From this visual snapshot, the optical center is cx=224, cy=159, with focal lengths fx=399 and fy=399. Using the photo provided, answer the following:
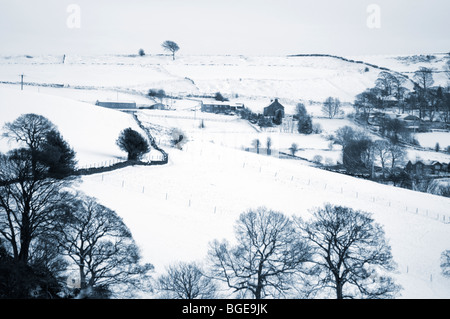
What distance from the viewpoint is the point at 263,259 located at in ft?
44.0

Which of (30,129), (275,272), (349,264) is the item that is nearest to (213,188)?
(30,129)

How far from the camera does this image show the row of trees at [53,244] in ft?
34.6

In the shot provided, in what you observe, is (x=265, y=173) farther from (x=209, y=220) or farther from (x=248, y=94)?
(x=248, y=94)

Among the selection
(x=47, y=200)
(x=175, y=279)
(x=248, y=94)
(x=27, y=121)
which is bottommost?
(x=175, y=279)

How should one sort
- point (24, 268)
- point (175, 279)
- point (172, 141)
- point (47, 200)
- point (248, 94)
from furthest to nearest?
point (248, 94)
point (172, 141)
point (47, 200)
point (175, 279)
point (24, 268)

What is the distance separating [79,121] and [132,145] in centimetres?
1189

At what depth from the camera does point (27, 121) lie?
83.9 feet

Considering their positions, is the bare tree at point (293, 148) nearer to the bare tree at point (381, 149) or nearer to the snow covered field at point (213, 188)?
the snow covered field at point (213, 188)

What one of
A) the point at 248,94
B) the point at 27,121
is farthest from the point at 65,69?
the point at 27,121

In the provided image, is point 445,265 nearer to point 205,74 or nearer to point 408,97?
point 408,97

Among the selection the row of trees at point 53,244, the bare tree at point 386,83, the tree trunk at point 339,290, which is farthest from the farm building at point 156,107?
the tree trunk at point 339,290

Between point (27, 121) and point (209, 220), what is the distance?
14022 millimetres

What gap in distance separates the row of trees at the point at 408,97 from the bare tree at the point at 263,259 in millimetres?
60899
